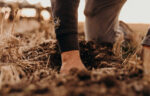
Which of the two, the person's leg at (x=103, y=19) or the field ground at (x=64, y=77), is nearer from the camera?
the field ground at (x=64, y=77)

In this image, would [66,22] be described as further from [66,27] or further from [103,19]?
[103,19]

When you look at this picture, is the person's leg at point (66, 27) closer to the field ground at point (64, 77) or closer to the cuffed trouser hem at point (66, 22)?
the cuffed trouser hem at point (66, 22)

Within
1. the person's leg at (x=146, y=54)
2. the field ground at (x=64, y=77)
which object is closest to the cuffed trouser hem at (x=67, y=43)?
the field ground at (x=64, y=77)

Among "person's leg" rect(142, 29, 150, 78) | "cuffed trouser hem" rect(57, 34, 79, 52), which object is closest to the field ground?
"person's leg" rect(142, 29, 150, 78)

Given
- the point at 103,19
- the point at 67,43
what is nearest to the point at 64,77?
the point at 67,43

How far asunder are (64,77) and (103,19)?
4.03 ft

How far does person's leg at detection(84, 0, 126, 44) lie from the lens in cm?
191

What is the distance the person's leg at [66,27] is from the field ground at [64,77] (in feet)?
0.42

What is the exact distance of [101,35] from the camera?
79.0 inches

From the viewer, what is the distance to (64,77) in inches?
34.2

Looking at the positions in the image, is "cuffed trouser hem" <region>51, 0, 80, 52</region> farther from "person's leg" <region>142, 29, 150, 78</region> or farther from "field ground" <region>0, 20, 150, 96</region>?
"person's leg" <region>142, 29, 150, 78</region>

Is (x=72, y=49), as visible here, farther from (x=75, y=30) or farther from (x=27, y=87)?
(x=27, y=87)

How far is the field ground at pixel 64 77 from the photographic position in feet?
2.25

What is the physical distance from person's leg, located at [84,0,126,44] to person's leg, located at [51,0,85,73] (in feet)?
2.27
